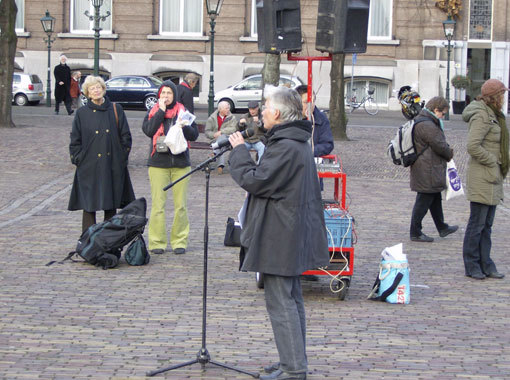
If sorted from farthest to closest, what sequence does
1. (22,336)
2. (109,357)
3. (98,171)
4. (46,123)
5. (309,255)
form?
(46,123) → (98,171) → (22,336) → (109,357) → (309,255)

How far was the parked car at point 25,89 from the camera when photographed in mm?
34875

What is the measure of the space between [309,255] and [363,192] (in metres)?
9.47

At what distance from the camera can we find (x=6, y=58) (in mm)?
22891

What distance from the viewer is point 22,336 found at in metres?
6.46

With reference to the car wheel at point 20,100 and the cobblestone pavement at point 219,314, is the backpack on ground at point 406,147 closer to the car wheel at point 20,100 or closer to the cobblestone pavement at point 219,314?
the cobblestone pavement at point 219,314

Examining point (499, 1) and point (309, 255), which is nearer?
point (309, 255)

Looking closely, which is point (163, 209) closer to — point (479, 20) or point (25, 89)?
point (25, 89)

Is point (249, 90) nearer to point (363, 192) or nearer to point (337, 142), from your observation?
point (337, 142)

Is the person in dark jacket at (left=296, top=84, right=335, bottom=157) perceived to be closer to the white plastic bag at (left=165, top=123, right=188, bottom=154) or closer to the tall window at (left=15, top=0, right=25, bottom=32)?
the white plastic bag at (left=165, top=123, right=188, bottom=154)

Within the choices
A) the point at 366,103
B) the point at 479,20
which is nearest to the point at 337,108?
the point at 366,103

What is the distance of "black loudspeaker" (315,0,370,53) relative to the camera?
28.1ft

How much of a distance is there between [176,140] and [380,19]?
3090 cm

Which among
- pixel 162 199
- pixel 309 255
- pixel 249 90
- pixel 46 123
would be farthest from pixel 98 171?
pixel 249 90

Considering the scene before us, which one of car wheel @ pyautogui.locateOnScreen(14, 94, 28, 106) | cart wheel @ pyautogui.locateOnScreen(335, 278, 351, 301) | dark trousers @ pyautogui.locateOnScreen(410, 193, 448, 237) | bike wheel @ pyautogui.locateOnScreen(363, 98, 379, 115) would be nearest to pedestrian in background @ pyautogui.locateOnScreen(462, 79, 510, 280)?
cart wheel @ pyautogui.locateOnScreen(335, 278, 351, 301)
